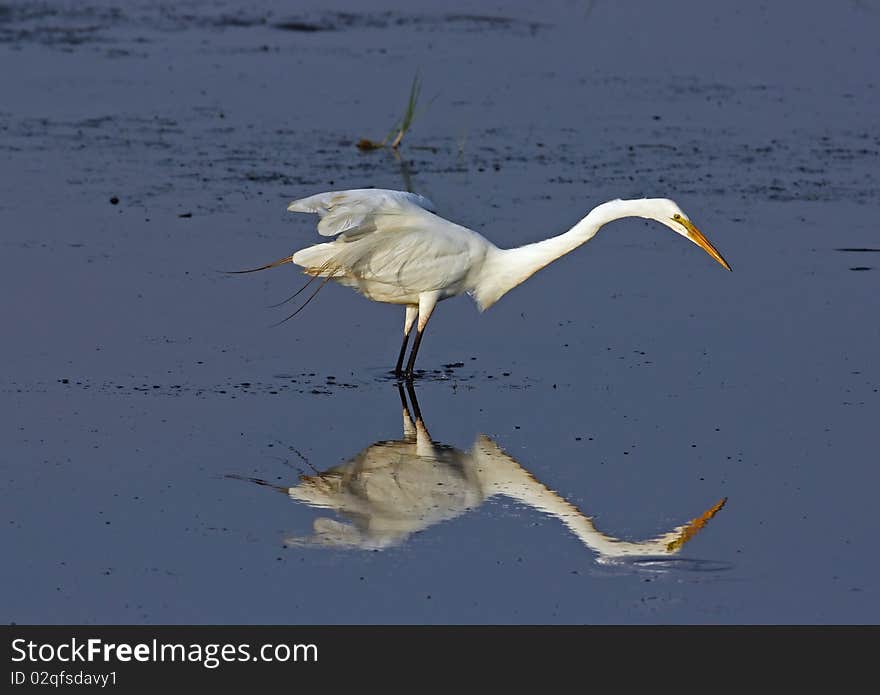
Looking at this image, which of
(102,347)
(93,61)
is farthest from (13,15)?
(102,347)

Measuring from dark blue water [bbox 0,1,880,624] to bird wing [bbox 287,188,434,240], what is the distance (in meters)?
0.94

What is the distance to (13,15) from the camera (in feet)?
74.9

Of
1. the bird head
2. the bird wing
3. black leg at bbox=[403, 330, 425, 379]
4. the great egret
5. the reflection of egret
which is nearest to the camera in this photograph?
the reflection of egret

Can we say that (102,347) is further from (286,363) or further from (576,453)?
(576,453)

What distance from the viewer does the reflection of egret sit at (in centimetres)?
754

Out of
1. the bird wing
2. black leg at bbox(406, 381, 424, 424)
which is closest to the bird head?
the bird wing

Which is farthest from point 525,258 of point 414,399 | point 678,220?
point 414,399

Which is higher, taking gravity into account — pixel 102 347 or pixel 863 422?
pixel 102 347

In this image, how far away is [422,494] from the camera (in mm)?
8117

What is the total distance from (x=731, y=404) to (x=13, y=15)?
16.1m

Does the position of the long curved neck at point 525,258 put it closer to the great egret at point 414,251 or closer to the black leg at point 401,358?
the great egret at point 414,251

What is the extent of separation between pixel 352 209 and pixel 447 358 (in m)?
1.39

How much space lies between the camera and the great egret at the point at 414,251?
31.8 ft

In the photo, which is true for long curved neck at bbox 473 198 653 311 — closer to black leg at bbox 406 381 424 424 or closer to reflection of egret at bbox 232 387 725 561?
black leg at bbox 406 381 424 424
